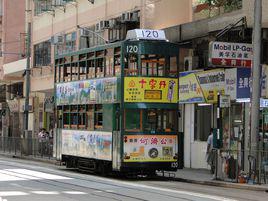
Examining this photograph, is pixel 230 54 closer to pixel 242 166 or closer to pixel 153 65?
pixel 153 65

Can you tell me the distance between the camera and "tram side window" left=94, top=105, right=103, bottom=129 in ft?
77.8

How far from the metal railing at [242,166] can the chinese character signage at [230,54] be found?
345 centimetres

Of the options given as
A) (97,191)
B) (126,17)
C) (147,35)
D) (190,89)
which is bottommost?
(97,191)

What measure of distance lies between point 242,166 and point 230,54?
4.60 meters

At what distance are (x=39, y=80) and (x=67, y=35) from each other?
18.8 ft

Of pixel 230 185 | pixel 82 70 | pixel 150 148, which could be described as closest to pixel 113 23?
pixel 82 70

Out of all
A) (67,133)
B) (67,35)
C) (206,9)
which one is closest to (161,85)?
(67,133)

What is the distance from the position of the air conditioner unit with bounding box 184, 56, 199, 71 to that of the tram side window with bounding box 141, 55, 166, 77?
7.03 meters

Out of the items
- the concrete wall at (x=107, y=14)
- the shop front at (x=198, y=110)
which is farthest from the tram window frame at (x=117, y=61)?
the concrete wall at (x=107, y=14)

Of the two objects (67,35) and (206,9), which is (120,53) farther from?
(67,35)

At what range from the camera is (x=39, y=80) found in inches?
1898

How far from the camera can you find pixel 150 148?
22516 millimetres

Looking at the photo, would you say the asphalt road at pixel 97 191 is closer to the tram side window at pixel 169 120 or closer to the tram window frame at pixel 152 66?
the tram side window at pixel 169 120

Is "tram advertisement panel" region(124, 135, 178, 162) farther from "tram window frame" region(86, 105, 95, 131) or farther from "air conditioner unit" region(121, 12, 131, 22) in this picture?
"air conditioner unit" region(121, 12, 131, 22)
